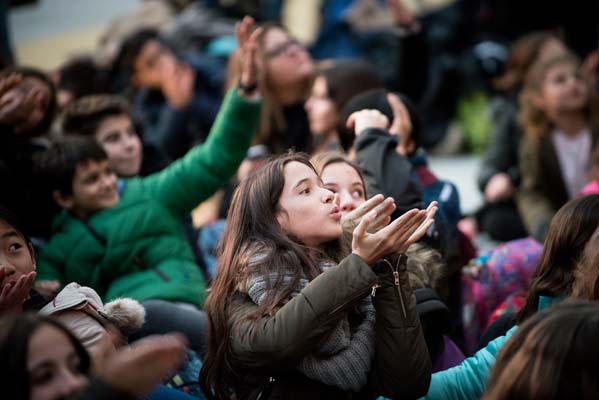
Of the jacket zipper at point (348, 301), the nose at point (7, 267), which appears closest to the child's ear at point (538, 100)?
the jacket zipper at point (348, 301)

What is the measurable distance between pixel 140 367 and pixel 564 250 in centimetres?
169

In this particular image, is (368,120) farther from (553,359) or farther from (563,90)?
(563,90)

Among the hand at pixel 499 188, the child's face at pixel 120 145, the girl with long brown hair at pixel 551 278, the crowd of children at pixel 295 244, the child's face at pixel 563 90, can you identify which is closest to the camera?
the crowd of children at pixel 295 244

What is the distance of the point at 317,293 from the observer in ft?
8.73

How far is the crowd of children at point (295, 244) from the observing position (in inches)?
93.7

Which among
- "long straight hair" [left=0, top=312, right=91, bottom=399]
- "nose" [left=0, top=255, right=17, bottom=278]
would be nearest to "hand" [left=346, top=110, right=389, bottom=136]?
"nose" [left=0, top=255, right=17, bottom=278]

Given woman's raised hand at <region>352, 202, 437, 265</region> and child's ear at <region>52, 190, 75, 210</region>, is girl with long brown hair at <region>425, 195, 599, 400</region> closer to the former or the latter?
woman's raised hand at <region>352, 202, 437, 265</region>

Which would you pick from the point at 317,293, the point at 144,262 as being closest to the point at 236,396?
the point at 317,293

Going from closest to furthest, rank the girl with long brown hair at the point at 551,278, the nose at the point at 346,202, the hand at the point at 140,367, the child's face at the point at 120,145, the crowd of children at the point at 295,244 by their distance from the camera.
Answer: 1. the hand at the point at 140,367
2. the crowd of children at the point at 295,244
3. the girl with long brown hair at the point at 551,278
4. the nose at the point at 346,202
5. the child's face at the point at 120,145

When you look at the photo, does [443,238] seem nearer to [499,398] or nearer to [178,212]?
[178,212]

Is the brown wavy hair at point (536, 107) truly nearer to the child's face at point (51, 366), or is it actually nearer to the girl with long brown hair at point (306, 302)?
the girl with long brown hair at point (306, 302)

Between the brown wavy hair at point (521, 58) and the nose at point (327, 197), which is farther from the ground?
the brown wavy hair at point (521, 58)

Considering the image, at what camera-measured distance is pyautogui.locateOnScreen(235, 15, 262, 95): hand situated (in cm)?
420

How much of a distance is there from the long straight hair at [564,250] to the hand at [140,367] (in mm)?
1469
